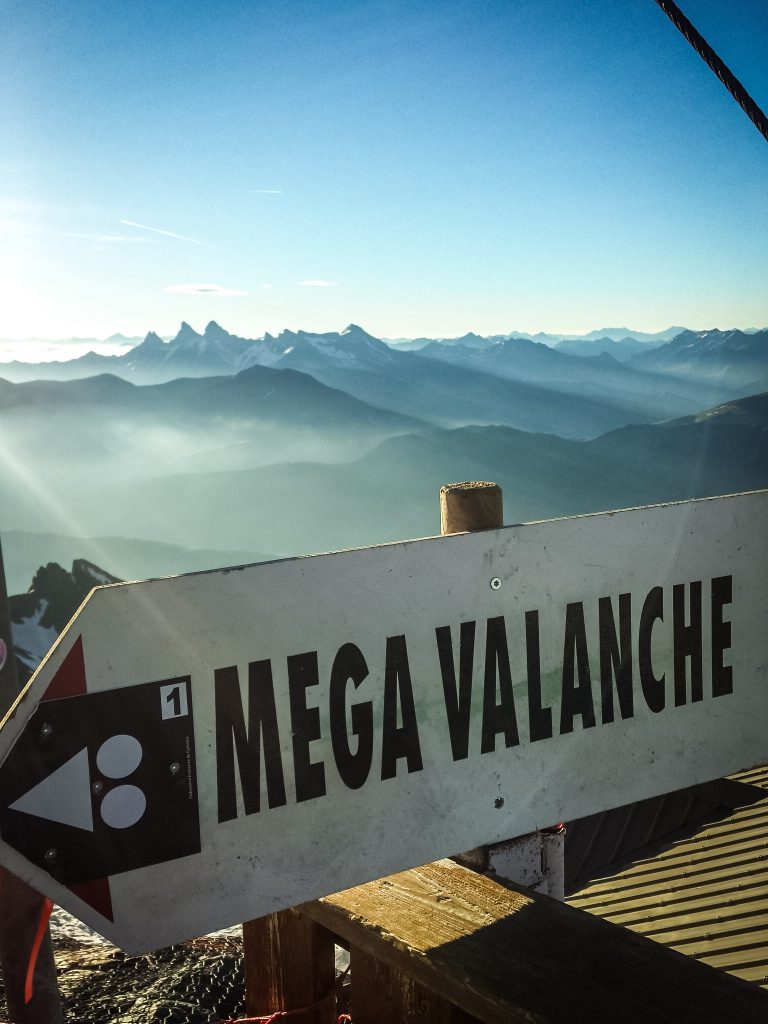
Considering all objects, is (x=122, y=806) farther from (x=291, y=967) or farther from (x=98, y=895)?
(x=291, y=967)

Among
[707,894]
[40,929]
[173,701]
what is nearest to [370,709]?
[173,701]

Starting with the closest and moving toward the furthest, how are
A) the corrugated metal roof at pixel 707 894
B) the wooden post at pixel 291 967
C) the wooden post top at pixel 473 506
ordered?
the wooden post top at pixel 473 506 < the wooden post at pixel 291 967 < the corrugated metal roof at pixel 707 894

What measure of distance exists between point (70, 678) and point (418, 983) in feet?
2.33

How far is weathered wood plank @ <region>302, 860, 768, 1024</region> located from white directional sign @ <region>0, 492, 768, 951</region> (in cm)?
10

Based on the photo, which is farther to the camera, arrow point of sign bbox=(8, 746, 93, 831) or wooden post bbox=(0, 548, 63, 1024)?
wooden post bbox=(0, 548, 63, 1024)

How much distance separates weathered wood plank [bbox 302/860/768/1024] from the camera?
1.18 metres

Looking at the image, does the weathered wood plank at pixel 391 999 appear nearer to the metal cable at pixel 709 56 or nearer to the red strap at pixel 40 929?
the red strap at pixel 40 929

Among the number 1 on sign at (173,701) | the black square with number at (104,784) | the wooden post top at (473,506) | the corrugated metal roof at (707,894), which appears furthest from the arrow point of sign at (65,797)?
the corrugated metal roof at (707,894)

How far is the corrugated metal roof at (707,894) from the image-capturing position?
4.04 m

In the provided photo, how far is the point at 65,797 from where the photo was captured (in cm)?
113

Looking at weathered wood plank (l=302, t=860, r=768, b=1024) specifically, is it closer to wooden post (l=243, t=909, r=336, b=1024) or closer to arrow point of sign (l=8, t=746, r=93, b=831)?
wooden post (l=243, t=909, r=336, b=1024)

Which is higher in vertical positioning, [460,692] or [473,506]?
[473,506]

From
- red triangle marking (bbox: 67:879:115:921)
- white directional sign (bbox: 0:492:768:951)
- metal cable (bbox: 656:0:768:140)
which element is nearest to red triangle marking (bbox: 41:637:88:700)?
white directional sign (bbox: 0:492:768:951)

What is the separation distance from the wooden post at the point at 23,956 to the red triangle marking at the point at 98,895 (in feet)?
0.48
